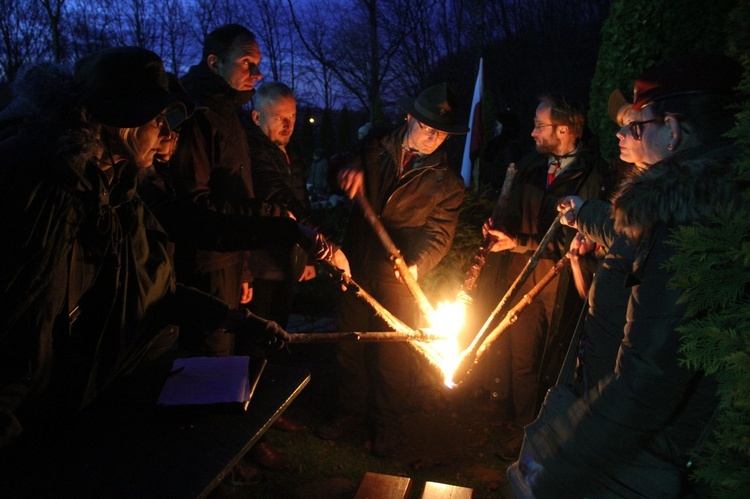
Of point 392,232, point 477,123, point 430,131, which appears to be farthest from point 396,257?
point 477,123

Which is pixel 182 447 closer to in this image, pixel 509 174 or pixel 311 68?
pixel 509 174

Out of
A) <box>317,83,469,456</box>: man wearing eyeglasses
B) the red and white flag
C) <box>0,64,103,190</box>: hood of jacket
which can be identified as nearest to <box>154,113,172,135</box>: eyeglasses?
<box>0,64,103,190</box>: hood of jacket

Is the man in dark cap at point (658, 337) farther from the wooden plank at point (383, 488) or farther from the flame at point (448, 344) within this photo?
the flame at point (448, 344)

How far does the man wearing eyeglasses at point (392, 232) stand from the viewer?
15.8 feet

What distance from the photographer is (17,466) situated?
1.88m

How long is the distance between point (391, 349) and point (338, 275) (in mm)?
1244

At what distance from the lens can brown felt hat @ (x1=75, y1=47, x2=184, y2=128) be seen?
2.33 metres

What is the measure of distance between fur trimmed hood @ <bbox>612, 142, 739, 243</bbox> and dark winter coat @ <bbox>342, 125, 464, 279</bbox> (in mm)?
2843

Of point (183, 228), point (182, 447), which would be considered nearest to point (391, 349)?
point (183, 228)

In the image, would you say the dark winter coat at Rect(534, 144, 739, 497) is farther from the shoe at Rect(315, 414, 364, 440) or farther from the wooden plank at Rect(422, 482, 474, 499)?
the shoe at Rect(315, 414, 364, 440)

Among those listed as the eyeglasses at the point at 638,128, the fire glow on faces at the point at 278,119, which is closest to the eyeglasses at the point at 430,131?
the fire glow on faces at the point at 278,119

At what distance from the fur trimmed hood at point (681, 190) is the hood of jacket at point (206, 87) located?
3.16m

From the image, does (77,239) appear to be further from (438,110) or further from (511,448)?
(511,448)

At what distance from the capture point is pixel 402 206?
4.92 meters
